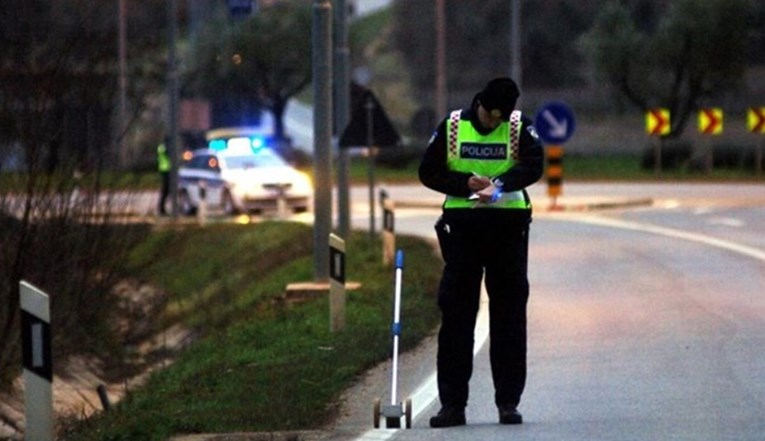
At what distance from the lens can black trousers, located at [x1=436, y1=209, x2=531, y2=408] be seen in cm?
1140

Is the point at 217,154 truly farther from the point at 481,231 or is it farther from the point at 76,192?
the point at 481,231

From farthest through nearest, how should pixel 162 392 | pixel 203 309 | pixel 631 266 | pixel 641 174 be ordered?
pixel 641 174, pixel 203 309, pixel 631 266, pixel 162 392

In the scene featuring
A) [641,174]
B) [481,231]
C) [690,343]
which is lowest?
[641,174]

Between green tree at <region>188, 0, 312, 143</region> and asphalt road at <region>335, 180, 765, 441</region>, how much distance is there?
3618 centimetres

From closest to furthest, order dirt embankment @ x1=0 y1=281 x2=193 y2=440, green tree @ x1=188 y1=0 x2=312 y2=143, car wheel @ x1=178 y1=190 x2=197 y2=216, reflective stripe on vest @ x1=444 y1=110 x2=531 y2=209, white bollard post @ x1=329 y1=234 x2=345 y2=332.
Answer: reflective stripe on vest @ x1=444 y1=110 x2=531 y2=209 < white bollard post @ x1=329 y1=234 x2=345 y2=332 < dirt embankment @ x1=0 y1=281 x2=193 y2=440 < car wheel @ x1=178 y1=190 x2=197 y2=216 < green tree @ x1=188 y1=0 x2=312 y2=143

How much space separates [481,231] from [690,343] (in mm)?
4930

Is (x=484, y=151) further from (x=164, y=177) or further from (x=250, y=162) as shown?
(x=250, y=162)

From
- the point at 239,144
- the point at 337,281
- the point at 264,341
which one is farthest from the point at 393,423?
the point at 239,144

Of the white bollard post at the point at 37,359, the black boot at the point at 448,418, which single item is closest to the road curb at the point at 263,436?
the black boot at the point at 448,418

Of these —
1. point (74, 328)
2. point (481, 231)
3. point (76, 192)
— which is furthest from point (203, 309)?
point (481, 231)

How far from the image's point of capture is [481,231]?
448 inches

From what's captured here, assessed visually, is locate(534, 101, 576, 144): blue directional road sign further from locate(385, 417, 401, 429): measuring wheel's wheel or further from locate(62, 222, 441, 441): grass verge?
locate(385, 417, 401, 429): measuring wheel's wheel

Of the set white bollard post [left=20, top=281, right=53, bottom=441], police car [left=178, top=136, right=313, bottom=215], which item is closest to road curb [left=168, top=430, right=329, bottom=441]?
white bollard post [left=20, top=281, right=53, bottom=441]

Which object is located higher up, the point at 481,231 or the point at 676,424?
the point at 481,231
